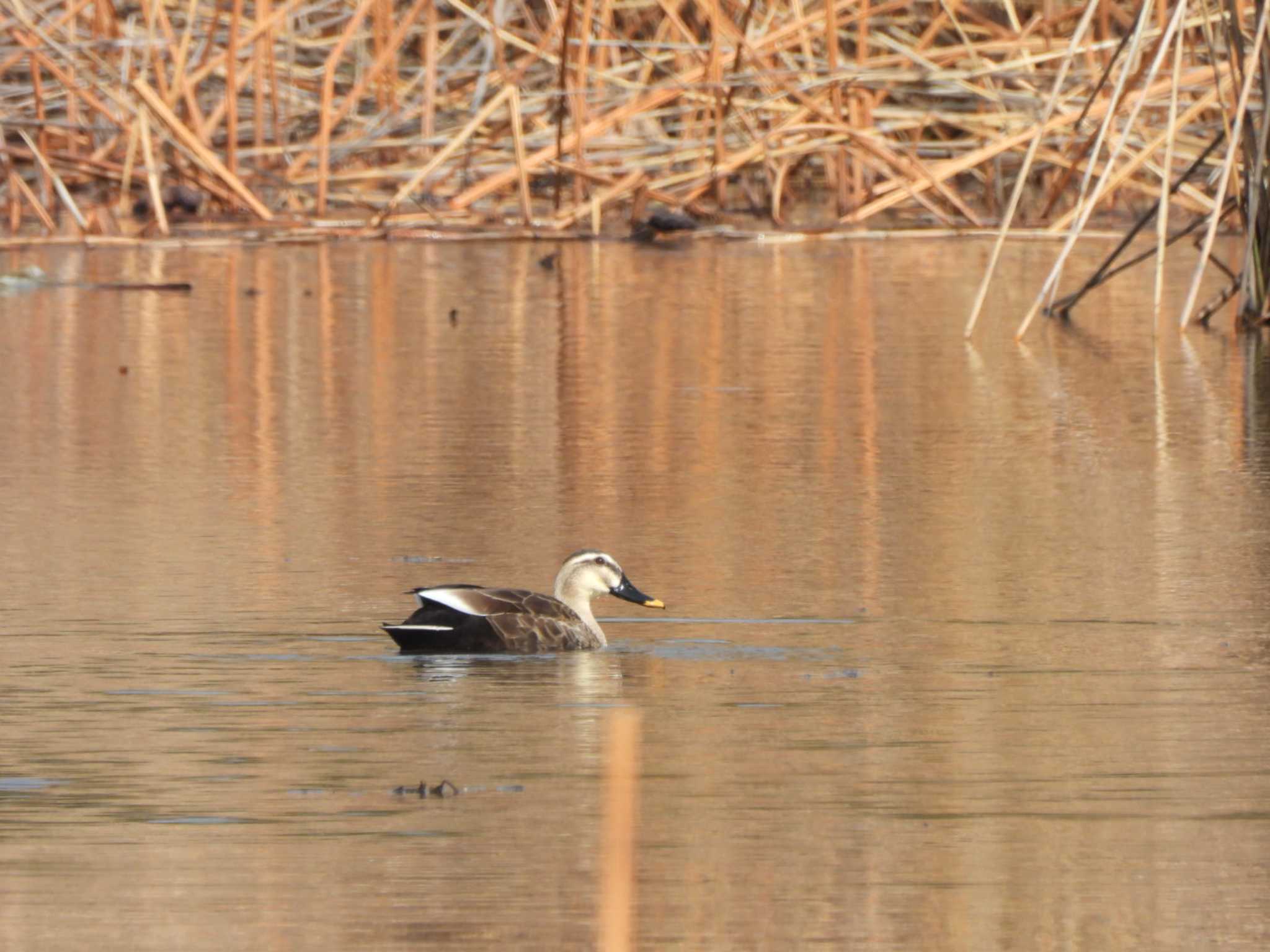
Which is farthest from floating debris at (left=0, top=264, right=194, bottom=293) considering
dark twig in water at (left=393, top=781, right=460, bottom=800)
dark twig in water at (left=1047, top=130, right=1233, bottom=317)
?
dark twig in water at (left=393, top=781, right=460, bottom=800)

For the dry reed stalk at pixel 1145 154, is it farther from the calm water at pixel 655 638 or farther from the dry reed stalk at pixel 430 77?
the dry reed stalk at pixel 430 77

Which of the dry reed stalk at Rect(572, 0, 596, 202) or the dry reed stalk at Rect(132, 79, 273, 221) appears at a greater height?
the dry reed stalk at Rect(572, 0, 596, 202)

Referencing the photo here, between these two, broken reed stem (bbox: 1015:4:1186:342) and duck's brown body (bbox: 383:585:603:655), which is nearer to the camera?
duck's brown body (bbox: 383:585:603:655)

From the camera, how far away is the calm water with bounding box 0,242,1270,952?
3.64 m

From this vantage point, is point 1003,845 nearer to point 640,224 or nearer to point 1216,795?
point 1216,795

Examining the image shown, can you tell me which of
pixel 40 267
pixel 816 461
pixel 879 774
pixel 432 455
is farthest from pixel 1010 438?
pixel 40 267

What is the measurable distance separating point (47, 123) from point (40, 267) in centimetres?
224

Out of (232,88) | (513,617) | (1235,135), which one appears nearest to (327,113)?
(232,88)

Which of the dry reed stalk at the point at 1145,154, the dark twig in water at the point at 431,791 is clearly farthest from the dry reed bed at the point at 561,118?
the dark twig in water at the point at 431,791

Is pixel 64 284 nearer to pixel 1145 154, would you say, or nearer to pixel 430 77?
pixel 430 77

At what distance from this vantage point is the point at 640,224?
53.1 ft

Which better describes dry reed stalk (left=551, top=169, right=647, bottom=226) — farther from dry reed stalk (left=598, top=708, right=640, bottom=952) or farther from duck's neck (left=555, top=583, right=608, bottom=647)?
dry reed stalk (left=598, top=708, right=640, bottom=952)

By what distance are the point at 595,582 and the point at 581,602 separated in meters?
0.06

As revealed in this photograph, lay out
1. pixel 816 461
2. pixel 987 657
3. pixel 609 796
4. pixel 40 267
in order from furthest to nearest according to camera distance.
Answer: pixel 40 267 < pixel 816 461 < pixel 987 657 < pixel 609 796
